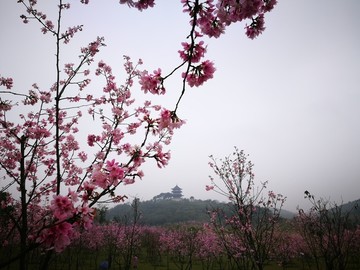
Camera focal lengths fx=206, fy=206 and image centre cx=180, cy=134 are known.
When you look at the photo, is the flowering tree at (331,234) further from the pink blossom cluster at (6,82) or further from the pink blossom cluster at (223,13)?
the pink blossom cluster at (6,82)

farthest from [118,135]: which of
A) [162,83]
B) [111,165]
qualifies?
[162,83]

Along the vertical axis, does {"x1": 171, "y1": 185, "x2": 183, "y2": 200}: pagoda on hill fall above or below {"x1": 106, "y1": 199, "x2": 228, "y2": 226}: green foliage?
above

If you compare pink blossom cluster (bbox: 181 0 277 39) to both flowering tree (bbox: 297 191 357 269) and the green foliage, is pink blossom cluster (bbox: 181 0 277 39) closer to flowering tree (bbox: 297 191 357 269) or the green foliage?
flowering tree (bbox: 297 191 357 269)

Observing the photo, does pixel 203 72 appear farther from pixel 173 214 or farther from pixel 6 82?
pixel 173 214

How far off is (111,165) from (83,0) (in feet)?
17.6

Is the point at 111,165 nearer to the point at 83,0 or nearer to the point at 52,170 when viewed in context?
the point at 83,0

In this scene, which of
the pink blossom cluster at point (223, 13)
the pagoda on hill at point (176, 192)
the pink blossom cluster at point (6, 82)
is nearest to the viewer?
the pink blossom cluster at point (223, 13)

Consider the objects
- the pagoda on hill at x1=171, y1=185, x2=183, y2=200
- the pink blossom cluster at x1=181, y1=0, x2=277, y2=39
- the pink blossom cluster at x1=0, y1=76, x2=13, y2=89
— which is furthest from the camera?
the pagoda on hill at x1=171, y1=185, x2=183, y2=200

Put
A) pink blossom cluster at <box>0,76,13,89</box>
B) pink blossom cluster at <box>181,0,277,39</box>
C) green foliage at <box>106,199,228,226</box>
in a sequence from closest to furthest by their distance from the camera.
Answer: pink blossom cluster at <box>181,0,277,39</box> → pink blossom cluster at <box>0,76,13,89</box> → green foliage at <box>106,199,228,226</box>

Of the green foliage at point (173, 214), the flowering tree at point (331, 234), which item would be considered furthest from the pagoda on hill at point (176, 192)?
the flowering tree at point (331, 234)

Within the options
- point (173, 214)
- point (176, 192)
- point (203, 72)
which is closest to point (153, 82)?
point (203, 72)

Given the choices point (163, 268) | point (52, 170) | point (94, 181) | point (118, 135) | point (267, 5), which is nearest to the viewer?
point (94, 181)

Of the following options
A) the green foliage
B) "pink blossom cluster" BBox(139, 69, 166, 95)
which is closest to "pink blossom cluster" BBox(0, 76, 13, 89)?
"pink blossom cluster" BBox(139, 69, 166, 95)

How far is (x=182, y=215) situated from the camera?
67.7 metres
